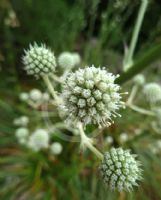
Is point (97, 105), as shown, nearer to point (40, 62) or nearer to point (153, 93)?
point (40, 62)

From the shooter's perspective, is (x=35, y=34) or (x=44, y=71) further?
(x=35, y=34)

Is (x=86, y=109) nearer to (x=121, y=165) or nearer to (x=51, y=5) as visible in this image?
(x=121, y=165)

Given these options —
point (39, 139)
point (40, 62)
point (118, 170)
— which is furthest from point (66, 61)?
point (118, 170)

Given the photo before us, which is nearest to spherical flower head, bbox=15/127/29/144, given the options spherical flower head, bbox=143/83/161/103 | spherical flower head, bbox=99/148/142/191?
spherical flower head, bbox=143/83/161/103

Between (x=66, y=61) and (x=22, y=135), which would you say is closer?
(x=66, y=61)

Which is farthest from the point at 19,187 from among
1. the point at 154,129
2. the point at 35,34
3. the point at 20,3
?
the point at 20,3

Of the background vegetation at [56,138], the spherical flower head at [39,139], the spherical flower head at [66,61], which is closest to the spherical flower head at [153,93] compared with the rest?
the background vegetation at [56,138]

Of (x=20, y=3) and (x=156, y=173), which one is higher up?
(x=20, y=3)
